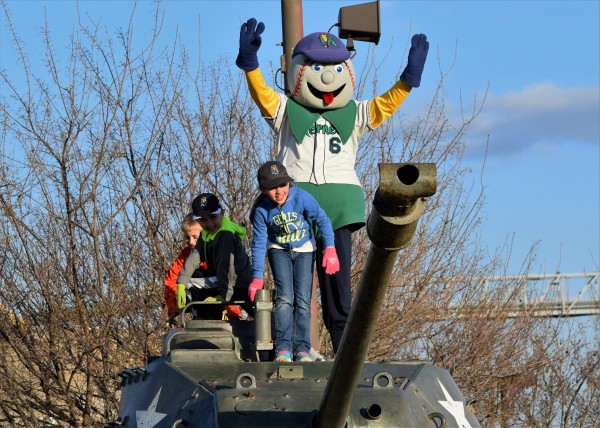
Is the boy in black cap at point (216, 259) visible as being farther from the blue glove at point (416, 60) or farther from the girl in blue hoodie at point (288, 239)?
the blue glove at point (416, 60)

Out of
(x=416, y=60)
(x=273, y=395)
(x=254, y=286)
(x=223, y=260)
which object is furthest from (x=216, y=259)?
(x=273, y=395)

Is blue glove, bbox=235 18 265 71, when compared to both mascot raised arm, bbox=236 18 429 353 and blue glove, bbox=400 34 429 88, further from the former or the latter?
blue glove, bbox=400 34 429 88

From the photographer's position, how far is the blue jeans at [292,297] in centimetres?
804

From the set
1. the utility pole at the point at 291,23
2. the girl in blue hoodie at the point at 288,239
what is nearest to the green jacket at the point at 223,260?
the girl in blue hoodie at the point at 288,239

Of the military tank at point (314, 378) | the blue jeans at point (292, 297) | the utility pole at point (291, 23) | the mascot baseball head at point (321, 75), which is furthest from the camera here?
the utility pole at point (291, 23)

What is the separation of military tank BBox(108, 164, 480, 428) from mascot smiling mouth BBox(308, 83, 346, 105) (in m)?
1.89

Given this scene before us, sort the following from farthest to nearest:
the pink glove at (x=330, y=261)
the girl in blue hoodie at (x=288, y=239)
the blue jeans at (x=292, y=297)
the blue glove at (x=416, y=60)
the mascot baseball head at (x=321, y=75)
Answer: the mascot baseball head at (x=321, y=75) → the blue glove at (x=416, y=60) → the pink glove at (x=330, y=261) → the girl in blue hoodie at (x=288, y=239) → the blue jeans at (x=292, y=297)

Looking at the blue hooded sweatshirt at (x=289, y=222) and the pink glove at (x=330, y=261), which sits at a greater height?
the blue hooded sweatshirt at (x=289, y=222)

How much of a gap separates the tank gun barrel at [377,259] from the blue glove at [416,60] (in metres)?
4.05

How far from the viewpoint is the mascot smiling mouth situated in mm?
9422

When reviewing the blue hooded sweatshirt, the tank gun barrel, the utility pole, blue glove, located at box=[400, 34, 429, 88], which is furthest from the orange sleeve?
the tank gun barrel

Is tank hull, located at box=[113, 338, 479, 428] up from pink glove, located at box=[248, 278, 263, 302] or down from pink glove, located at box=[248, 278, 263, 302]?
down

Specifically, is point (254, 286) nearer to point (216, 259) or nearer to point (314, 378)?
point (216, 259)

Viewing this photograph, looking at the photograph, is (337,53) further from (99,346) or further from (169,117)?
(169,117)
